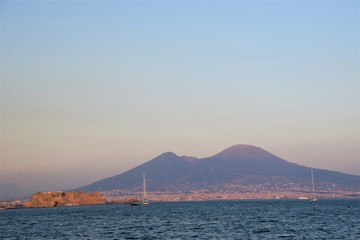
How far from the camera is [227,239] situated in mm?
64562

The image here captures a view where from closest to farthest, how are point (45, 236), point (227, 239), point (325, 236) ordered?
point (227, 239), point (325, 236), point (45, 236)

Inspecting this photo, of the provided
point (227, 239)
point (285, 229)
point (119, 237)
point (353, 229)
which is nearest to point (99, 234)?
point (119, 237)

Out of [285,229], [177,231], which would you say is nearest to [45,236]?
[177,231]

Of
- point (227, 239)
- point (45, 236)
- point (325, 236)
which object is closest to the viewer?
point (227, 239)

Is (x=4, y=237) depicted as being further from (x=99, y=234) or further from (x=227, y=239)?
(x=227, y=239)

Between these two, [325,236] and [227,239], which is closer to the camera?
[227,239]

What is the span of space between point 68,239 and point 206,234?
52.4 feet

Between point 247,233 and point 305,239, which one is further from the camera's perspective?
point 247,233

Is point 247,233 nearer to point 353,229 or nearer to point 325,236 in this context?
point 325,236

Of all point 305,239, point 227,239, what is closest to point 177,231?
point 227,239

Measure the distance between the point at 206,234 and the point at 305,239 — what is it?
1202 centimetres

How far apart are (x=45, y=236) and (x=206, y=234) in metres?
20.1

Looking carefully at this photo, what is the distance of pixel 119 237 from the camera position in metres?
A: 69.4

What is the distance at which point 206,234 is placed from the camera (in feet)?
232
